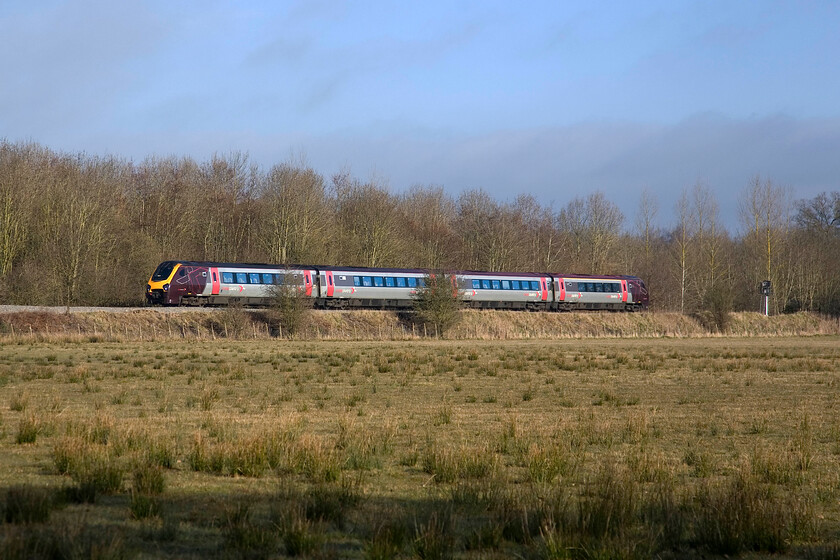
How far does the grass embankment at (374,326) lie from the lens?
40969 mm

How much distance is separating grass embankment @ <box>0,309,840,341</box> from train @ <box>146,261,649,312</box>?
117cm

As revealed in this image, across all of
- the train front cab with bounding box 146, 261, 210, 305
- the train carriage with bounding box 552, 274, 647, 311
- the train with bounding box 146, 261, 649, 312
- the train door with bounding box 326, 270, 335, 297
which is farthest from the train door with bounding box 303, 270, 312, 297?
the train carriage with bounding box 552, 274, 647, 311

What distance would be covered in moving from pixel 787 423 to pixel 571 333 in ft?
141

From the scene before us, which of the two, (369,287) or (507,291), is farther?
(507,291)

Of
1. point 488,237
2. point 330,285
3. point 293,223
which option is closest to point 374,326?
point 330,285

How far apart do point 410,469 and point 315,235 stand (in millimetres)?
56969

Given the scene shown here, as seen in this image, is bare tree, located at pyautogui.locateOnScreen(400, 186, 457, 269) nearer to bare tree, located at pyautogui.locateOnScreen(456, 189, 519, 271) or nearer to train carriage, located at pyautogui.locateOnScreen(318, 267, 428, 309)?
bare tree, located at pyautogui.locateOnScreen(456, 189, 519, 271)

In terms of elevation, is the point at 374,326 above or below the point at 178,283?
below

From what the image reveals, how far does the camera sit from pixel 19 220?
173 feet

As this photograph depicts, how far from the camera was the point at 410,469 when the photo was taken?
35.6ft

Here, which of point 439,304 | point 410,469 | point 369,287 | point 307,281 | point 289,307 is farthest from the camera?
point 369,287

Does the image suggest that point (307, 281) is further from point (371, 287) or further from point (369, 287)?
point (371, 287)

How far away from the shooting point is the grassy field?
23.3 feet

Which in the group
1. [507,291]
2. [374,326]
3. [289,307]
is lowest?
[374,326]
